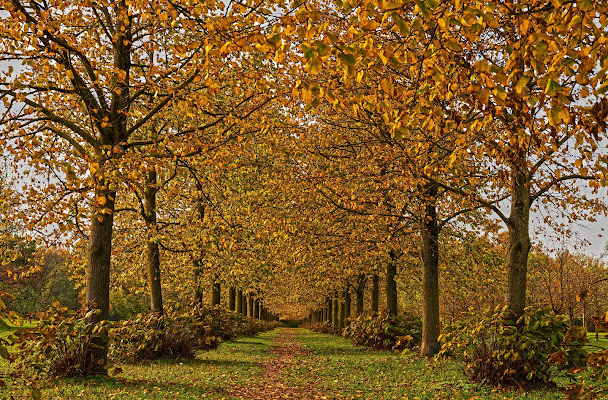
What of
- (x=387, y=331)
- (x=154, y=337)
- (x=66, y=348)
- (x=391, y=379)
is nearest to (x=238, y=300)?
(x=387, y=331)

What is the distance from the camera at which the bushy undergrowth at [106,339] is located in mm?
8898

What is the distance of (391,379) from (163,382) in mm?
5584

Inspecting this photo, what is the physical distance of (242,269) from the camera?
58.0 feet

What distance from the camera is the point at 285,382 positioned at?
11.5 meters

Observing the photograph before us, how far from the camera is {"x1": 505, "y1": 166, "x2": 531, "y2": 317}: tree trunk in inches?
405

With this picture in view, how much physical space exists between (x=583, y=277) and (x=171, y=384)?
36.9 metres

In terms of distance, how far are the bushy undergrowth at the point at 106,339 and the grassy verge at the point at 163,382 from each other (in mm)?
432

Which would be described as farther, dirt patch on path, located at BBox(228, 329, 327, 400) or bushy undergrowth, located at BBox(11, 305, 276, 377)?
dirt patch on path, located at BBox(228, 329, 327, 400)

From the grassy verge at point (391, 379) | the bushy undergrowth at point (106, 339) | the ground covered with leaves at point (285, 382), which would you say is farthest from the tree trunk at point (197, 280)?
the grassy verge at point (391, 379)

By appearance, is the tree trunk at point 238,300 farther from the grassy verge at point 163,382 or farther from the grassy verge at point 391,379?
the grassy verge at point 163,382

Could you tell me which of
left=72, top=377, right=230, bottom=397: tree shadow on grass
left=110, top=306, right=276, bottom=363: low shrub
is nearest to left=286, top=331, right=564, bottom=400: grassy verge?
left=72, top=377, right=230, bottom=397: tree shadow on grass

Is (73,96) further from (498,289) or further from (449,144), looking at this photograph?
(498,289)

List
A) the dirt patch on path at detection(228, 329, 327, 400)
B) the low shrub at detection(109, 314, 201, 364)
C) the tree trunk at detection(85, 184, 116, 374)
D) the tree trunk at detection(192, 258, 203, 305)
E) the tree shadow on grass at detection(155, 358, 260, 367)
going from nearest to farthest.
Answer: the dirt patch on path at detection(228, 329, 327, 400)
the tree trunk at detection(85, 184, 116, 374)
the low shrub at detection(109, 314, 201, 364)
the tree shadow on grass at detection(155, 358, 260, 367)
the tree trunk at detection(192, 258, 203, 305)

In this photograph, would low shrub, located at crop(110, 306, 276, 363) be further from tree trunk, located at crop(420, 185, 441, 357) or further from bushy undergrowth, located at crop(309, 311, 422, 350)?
bushy undergrowth, located at crop(309, 311, 422, 350)
